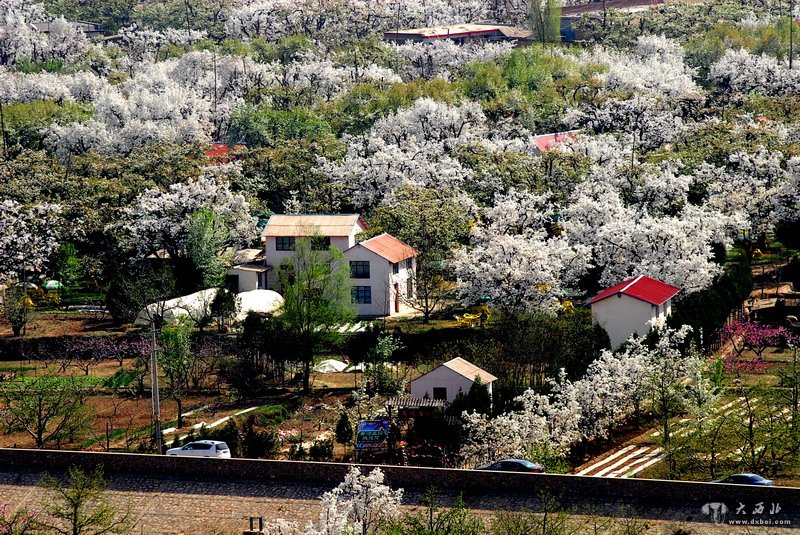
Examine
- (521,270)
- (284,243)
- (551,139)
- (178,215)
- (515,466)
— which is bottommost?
(515,466)

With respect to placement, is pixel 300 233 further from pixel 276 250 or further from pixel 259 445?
pixel 259 445

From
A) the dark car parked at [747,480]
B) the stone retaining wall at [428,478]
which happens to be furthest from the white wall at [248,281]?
the dark car parked at [747,480]

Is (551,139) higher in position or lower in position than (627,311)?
higher

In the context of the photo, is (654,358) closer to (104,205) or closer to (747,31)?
(104,205)

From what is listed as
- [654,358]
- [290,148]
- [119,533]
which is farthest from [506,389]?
[290,148]

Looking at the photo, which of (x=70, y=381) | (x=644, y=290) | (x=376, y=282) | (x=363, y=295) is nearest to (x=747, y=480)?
(x=644, y=290)
